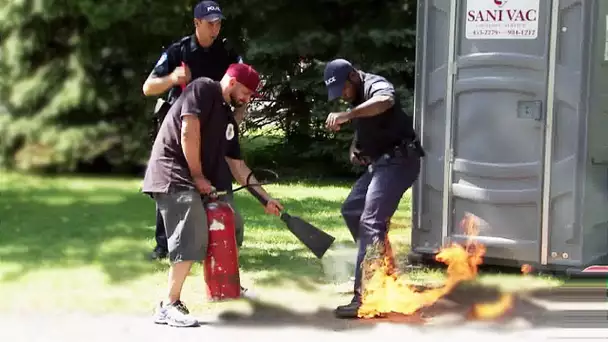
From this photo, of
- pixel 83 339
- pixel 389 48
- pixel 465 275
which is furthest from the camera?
pixel 389 48

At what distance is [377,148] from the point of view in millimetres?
5789

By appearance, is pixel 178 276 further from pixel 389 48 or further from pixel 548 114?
pixel 389 48

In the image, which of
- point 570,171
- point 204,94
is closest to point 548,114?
point 570,171

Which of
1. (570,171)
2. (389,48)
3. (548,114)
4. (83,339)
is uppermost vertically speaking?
(389,48)

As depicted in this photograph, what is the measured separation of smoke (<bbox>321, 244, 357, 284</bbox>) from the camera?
6.78 meters

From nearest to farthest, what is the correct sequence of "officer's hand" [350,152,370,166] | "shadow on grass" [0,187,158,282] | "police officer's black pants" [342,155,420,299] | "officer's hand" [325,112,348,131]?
"officer's hand" [325,112,348,131], "police officer's black pants" [342,155,420,299], "officer's hand" [350,152,370,166], "shadow on grass" [0,187,158,282]

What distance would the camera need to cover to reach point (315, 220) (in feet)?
30.9

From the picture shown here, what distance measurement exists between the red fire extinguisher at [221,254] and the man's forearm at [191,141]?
0.38 m

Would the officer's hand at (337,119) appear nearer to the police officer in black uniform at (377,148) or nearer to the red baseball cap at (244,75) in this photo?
the police officer in black uniform at (377,148)

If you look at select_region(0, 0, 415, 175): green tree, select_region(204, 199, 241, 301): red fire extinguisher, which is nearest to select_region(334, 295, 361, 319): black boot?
select_region(204, 199, 241, 301): red fire extinguisher

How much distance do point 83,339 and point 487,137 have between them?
3.30m

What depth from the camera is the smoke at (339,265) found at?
6.78 meters

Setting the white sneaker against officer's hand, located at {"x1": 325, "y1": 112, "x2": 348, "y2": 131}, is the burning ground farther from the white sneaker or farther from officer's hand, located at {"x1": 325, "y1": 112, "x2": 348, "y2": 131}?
the white sneaker

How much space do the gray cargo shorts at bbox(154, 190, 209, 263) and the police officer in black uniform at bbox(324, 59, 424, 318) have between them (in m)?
0.99
